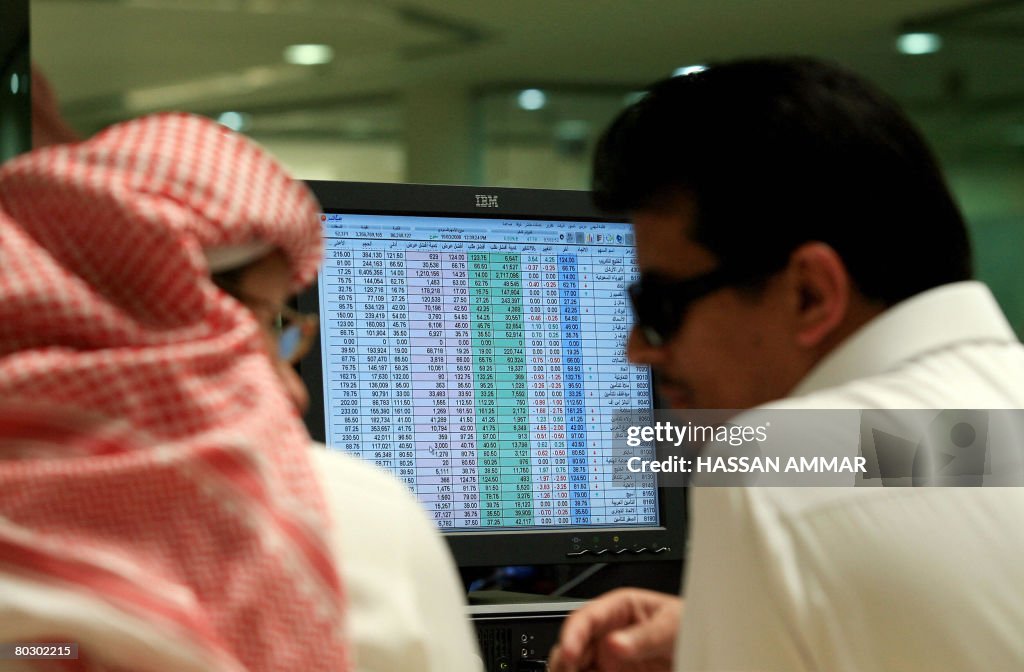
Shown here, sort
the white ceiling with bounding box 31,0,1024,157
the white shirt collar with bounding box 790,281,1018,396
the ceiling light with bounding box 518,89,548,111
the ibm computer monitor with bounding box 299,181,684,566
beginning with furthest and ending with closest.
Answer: the ceiling light with bounding box 518,89,548,111, the white ceiling with bounding box 31,0,1024,157, the ibm computer monitor with bounding box 299,181,684,566, the white shirt collar with bounding box 790,281,1018,396

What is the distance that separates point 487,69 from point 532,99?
25 centimetres

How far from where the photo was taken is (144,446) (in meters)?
0.69

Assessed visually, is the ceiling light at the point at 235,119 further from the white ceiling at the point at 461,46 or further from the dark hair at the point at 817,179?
the dark hair at the point at 817,179

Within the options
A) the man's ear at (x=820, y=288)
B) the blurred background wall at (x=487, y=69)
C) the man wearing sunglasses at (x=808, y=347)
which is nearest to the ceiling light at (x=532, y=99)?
the blurred background wall at (x=487, y=69)

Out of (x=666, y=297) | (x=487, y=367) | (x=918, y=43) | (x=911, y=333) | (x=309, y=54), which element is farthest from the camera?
(x=309, y=54)

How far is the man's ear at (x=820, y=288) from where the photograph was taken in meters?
1.05

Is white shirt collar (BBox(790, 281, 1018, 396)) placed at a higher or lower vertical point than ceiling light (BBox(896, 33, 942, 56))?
lower

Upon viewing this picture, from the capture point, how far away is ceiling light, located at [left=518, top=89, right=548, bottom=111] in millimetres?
5715

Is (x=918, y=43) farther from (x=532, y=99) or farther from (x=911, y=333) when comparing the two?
(x=911, y=333)

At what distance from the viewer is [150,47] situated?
16.7 feet

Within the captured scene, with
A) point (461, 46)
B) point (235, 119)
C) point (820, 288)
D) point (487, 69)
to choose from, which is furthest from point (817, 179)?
point (235, 119)

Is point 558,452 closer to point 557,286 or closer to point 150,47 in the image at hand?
point 557,286

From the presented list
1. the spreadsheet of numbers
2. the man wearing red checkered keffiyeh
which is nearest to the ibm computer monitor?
the spreadsheet of numbers

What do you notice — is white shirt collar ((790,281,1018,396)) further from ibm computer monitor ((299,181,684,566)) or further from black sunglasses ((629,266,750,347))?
ibm computer monitor ((299,181,684,566))
